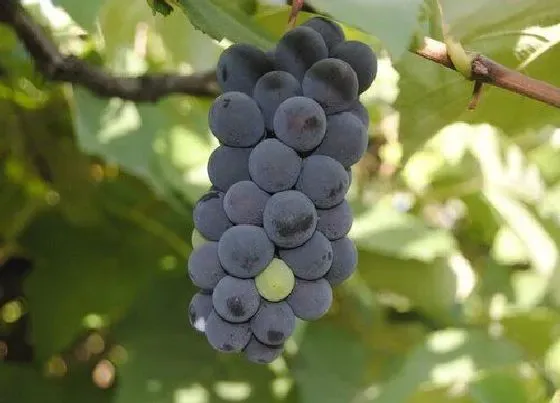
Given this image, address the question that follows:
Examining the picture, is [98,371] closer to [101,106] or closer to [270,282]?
[101,106]

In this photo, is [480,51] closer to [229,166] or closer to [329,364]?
[229,166]

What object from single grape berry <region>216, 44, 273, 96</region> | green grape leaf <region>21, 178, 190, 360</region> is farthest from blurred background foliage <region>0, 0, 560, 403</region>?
single grape berry <region>216, 44, 273, 96</region>

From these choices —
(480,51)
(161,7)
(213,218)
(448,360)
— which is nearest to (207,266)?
(213,218)

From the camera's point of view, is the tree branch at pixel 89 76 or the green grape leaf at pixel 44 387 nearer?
the tree branch at pixel 89 76

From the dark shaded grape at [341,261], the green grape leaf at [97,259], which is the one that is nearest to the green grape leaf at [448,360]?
the green grape leaf at [97,259]

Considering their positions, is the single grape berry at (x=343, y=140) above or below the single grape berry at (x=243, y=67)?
below

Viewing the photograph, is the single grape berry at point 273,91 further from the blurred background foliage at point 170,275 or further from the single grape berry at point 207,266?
the blurred background foliage at point 170,275

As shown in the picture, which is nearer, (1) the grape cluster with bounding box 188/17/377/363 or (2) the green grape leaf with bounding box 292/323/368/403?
(1) the grape cluster with bounding box 188/17/377/363

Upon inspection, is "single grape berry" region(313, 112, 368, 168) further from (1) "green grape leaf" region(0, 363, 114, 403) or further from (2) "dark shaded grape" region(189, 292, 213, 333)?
(1) "green grape leaf" region(0, 363, 114, 403)

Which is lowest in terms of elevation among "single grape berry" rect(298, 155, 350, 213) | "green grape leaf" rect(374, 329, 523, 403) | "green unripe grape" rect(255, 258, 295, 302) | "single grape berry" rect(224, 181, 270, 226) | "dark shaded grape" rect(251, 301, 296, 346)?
"green grape leaf" rect(374, 329, 523, 403)
